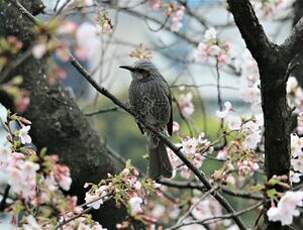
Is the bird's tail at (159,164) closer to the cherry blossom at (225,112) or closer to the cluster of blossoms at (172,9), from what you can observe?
the cherry blossom at (225,112)

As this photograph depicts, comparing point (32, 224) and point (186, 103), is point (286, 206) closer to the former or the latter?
point (32, 224)

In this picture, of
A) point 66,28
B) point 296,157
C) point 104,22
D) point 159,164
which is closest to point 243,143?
point 296,157

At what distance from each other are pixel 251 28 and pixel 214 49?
4.79 feet

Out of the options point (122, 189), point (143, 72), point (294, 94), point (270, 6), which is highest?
point (270, 6)

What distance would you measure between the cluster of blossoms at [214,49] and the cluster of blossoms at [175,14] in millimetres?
226

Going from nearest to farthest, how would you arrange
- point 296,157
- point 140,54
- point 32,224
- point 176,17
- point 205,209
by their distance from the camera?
point 32,224 < point 296,157 < point 140,54 < point 176,17 < point 205,209

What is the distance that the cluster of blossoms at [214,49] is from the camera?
372 centimetres

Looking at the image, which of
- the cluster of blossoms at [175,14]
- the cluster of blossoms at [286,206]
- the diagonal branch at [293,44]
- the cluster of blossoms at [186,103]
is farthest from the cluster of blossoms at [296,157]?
the cluster of blossoms at [186,103]

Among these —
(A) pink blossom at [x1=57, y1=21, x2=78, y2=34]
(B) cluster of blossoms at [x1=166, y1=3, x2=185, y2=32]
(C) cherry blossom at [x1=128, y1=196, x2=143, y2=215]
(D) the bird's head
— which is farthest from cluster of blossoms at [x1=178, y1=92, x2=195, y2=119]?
(A) pink blossom at [x1=57, y1=21, x2=78, y2=34]

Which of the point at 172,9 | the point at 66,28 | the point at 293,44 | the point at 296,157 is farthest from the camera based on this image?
the point at 172,9

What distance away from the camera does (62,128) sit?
319 cm

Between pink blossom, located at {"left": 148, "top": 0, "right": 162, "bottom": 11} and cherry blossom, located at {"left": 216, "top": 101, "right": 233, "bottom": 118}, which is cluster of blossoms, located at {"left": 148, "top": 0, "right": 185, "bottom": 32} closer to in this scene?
pink blossom, located at {"left": 148, "top": 0, "right": 162, "bottom": 11}

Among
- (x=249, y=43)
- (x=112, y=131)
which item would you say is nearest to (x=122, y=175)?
(x=249, y=43)

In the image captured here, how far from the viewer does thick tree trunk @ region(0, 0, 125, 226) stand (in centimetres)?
315
